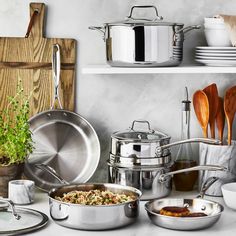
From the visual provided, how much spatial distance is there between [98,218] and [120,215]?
0.07 metres

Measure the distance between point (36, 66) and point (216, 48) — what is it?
0.69 m

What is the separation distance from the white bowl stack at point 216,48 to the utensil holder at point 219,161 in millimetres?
317

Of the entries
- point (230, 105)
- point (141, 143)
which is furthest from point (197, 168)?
point (230, 105)

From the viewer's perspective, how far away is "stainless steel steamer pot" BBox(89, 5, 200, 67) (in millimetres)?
2408

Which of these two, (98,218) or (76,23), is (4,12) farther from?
(98,218)

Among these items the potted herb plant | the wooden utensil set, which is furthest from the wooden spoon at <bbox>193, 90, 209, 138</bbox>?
the potted herb plant

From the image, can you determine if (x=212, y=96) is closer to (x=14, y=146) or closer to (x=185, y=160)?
(x=185, y=160)

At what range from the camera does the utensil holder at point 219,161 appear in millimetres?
2584

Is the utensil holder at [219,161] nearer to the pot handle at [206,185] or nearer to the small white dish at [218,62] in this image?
the pot handle at [206,185]

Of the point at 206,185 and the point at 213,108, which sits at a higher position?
the point at 213,108

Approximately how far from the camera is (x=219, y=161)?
8.50ft

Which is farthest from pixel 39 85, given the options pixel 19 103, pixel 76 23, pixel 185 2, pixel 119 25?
pixel 185 2

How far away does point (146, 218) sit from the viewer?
2338 millimetres

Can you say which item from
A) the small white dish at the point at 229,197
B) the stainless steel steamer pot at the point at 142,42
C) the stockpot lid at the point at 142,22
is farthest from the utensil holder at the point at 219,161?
the stockpot lid at the point at 142,22
